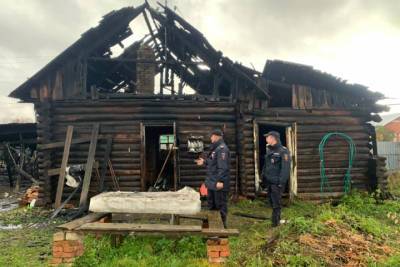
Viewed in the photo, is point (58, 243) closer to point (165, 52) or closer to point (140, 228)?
point (140, 228)

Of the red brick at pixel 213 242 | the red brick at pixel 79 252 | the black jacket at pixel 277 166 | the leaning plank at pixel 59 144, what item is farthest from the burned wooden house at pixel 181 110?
the red brick at pixel 213 242

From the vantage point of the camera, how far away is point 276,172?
675 centimetres

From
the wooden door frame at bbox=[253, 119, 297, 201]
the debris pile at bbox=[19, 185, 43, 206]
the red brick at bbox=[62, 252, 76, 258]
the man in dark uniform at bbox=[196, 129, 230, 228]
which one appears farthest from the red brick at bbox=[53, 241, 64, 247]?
the wooden door frame at bbox=[253, 119, 297, 201]

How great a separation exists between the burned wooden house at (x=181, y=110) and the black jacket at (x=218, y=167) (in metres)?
3.57

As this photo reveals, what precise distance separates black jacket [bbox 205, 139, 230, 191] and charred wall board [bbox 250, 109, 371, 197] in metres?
4.47

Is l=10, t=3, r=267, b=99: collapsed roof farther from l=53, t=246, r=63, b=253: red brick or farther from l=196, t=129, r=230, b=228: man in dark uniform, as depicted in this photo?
l=53, t=246, r=63, b=253: red brick

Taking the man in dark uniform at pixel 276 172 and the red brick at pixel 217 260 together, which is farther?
the man in dark uniform at pixel 276 172

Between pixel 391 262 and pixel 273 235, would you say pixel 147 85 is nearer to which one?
pixel 273 235

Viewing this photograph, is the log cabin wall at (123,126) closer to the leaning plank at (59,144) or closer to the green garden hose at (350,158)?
the leaning plank at (59,144)

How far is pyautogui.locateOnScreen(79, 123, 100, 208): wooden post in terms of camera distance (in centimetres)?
866

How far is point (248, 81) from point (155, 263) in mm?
6854

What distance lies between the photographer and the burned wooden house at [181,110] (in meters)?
9.80

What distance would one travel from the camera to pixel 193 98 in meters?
10.3

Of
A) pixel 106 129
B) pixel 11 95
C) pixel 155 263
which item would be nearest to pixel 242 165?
pixel 106 129
